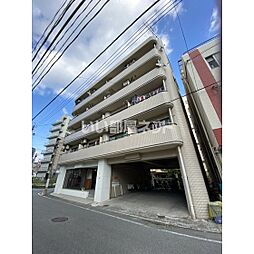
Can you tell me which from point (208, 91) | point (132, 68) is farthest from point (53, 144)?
point (208, 91)

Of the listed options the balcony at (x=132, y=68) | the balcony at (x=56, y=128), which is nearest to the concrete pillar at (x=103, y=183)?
the balcony at (x=132, y=68)

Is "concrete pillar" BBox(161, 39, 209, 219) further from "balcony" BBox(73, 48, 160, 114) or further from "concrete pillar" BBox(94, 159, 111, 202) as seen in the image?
"concrete pillar" BBox(94, 159, 111, 202)

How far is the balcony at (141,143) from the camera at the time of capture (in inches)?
269

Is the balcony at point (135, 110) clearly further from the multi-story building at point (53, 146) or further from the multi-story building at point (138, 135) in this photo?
the multi-story building at point (53, 146)

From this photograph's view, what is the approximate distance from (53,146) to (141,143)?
143ft

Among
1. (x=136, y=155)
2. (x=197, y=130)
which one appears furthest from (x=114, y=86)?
(x=197, y=130)

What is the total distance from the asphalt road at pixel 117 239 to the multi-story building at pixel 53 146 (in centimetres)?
3604

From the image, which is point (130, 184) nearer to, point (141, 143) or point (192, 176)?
point (141, 143)

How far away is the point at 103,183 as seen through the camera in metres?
9.93

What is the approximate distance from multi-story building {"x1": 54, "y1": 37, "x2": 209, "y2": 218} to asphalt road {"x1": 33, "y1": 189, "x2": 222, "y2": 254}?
1921 millimetres

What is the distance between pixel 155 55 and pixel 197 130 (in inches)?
280
